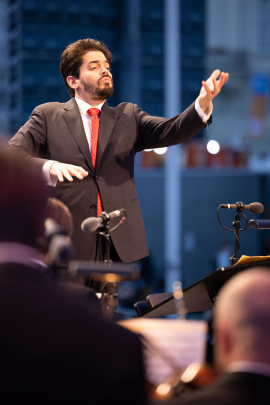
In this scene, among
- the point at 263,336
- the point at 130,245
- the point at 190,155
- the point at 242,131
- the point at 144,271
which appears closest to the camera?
the point at 263,336

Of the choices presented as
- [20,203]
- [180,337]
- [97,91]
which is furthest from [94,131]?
[180,337]

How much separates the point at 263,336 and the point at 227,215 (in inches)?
342

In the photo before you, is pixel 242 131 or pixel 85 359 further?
pixel 242 131

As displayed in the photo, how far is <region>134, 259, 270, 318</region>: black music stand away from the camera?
50.9 inches

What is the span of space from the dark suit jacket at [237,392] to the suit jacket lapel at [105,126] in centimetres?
126

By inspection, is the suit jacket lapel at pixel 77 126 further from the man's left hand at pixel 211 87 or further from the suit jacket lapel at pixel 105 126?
the man's left hand at pixel 211 87

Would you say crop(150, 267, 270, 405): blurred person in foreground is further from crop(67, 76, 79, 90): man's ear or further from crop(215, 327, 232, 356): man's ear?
crop(67, 76, 79, 90): man's ear

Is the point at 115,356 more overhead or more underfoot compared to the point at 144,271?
more overhead

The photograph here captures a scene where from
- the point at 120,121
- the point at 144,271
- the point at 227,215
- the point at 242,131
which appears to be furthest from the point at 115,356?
the point at 242,131

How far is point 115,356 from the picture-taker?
2.27ft

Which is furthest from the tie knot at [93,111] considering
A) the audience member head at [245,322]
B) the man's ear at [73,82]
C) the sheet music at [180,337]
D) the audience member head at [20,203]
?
the audience member head at [245,322]

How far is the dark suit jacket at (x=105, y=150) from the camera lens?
5.93 ft

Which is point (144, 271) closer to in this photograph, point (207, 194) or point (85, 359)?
point (207, 194)

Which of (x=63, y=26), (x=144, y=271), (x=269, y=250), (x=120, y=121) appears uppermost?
(x=63, y=26)
